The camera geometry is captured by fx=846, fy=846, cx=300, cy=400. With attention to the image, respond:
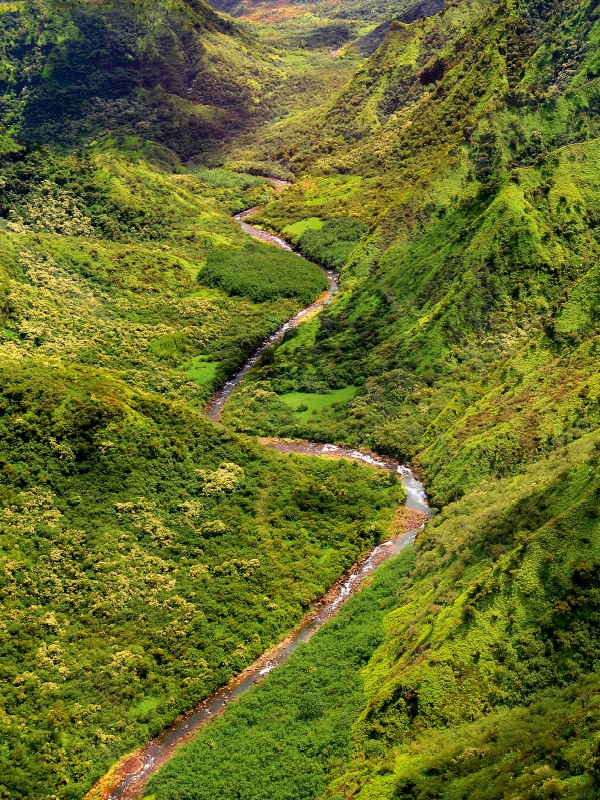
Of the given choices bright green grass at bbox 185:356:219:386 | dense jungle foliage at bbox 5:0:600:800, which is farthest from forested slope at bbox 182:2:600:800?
bright green grass at bbox 185:356:219:386

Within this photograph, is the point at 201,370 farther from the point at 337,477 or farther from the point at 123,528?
the point at 123,528

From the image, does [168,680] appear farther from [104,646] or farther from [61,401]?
[61,401]

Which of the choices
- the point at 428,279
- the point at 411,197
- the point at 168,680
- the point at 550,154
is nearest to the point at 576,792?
the point at 168,680

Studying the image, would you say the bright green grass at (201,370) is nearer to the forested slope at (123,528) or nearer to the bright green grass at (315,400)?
the forested slope at (123,528)

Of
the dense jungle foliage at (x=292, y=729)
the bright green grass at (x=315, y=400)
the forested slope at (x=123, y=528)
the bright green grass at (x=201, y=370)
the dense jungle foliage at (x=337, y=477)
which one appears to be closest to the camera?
the dense jungle foliage at (x=337, y=477)

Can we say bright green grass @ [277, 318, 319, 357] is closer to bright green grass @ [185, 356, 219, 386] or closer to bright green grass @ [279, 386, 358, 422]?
bright green grass @ [185, 356, 219, 386]

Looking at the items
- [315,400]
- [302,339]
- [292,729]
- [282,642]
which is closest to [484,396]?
[315,400]

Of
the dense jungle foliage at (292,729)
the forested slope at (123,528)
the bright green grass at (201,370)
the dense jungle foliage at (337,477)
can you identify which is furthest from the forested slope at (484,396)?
the forested slope at (123,528)
